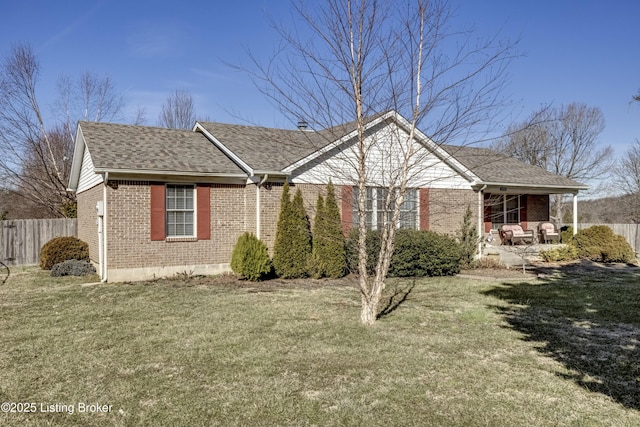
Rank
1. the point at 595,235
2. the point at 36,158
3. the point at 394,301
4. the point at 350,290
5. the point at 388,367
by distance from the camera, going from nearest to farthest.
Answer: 1. the point at 388,367
2. the point at 394,301
3. the point at 350,290
4. the point at 595,235
5. the point at 36,158

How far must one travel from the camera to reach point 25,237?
17734 mm

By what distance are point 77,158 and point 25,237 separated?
3728 mm

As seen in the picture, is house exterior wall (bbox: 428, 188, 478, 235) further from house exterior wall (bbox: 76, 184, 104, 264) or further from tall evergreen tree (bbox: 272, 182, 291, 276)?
house exterior wall (bbox: 76, 184, 104, 264)

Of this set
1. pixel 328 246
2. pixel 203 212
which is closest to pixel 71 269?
pixel 203 212

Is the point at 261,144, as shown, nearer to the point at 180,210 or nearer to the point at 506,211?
the point at 180,210

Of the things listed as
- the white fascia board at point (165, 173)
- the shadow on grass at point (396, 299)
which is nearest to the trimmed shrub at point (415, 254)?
the shadow on grass at point (396, 299)

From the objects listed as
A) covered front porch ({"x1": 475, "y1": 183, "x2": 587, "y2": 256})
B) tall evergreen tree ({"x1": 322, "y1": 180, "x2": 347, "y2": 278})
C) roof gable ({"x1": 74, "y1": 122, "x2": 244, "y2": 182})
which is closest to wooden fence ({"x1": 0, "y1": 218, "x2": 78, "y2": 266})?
roof gable ({"x1": 74, "y1": 122, "x2": 244, "y2": 182})

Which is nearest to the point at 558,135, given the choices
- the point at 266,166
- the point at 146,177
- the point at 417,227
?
the point at 417,227

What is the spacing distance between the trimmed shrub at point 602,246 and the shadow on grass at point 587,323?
341 cm

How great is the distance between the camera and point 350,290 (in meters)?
11.2

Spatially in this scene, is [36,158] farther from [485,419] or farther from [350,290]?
[485,419]

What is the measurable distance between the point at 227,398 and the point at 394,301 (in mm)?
5608

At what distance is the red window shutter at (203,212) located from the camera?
13.6 metres

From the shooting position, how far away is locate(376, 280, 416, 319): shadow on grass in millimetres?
8539
